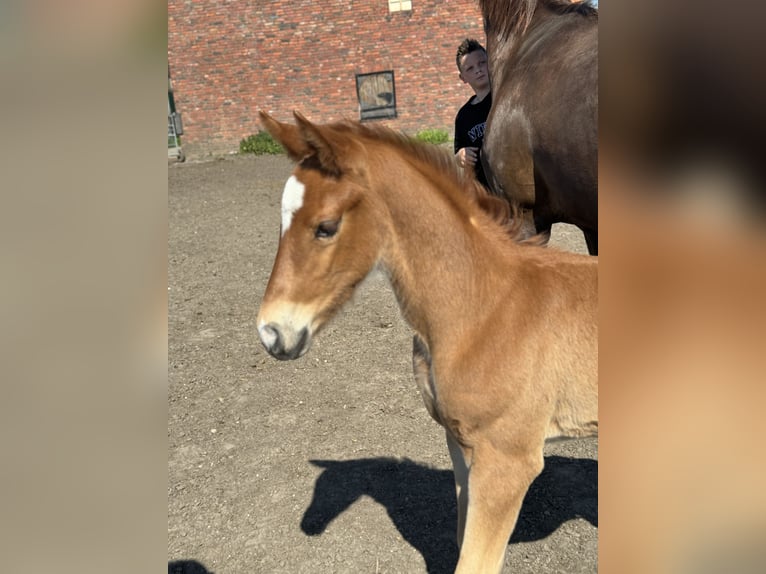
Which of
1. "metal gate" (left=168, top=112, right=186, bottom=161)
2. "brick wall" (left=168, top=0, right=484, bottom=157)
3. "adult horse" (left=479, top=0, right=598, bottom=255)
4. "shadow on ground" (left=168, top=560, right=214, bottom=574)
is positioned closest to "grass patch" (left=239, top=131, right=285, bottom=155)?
"brick wall" (left=168, top=0, right=484, bottom=157)

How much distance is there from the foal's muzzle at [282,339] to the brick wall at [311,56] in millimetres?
12321

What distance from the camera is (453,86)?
514 inches

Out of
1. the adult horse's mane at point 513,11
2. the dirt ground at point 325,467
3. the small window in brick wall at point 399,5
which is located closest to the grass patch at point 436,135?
the small window in brick wall at point 399,5

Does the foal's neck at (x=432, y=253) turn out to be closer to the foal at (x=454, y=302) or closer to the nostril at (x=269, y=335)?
the foal at (x=454, y=302)

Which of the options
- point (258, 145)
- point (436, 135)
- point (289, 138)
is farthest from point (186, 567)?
point (258, 145)

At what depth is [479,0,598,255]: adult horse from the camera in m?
2.50

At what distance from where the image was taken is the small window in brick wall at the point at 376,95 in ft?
43.5

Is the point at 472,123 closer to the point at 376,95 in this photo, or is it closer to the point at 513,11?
the point at 513,11

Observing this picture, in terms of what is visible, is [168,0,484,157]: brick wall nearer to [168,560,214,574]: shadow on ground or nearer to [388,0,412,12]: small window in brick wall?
[388,0,412,12]: small window in brick wall

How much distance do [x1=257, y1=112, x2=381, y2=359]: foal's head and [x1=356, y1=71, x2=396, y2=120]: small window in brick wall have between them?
12485mm

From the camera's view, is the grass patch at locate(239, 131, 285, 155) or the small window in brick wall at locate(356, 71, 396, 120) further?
the grass patch at locate(239, 131, 285, 155)

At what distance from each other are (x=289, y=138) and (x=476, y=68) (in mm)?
2675
